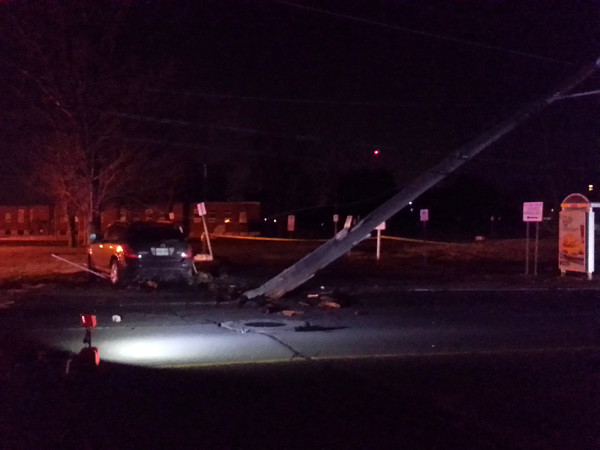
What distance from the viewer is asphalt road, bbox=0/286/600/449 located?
7.16 metres

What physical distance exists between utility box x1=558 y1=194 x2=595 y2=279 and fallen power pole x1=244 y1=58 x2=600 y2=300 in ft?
22.0

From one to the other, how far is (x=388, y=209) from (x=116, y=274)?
7.45 metres

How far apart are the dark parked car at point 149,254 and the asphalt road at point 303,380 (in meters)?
3.72

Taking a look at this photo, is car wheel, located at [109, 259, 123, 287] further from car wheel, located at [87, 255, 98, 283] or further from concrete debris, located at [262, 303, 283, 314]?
concrete debris, located at [262, 303, 283, 314]

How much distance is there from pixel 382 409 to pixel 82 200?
26258 millimetres

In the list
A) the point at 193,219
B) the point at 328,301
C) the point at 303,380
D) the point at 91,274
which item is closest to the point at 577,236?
the point at 328,301

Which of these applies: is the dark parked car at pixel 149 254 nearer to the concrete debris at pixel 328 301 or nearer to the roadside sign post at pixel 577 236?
the concrete debris at pixel 328 301

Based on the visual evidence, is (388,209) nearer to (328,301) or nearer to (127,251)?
(328,301)

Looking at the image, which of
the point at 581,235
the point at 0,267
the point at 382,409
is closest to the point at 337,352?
the point at 382,409

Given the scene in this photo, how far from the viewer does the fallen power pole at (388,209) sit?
1959 centimetres

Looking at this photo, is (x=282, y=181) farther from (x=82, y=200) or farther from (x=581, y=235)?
(x=581, y=235)

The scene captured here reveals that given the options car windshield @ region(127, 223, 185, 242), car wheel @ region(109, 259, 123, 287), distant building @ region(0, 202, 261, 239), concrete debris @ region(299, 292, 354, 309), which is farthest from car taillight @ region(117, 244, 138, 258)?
distant building @ region(0, 202, 261, 239)

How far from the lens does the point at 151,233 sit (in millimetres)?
21031

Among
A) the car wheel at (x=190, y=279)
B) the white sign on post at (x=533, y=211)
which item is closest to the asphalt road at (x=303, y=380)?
the car wheel at (x=190, y=279)
